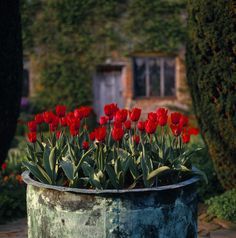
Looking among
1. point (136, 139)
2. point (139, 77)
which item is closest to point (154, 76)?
point (139, 77)

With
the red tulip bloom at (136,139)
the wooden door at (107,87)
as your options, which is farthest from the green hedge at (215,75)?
the wooden door at (107,87)

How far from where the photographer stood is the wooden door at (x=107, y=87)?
52.6 ft

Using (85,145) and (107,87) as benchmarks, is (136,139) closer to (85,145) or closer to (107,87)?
(85,145)

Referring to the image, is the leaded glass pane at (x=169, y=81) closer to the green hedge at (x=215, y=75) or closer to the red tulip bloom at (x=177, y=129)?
the green hedge at (x=215, y=75)

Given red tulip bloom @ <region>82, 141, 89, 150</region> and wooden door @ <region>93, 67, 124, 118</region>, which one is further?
wooden door @ <region>93, 67, 124, 118</region>

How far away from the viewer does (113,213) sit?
3330mm

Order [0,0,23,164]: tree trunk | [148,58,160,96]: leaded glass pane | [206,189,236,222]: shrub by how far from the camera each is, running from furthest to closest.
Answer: [148,58,160,96]: leaded glass pane, [0,0,23,164]: tree trunk, [206,189,236,222]: shrub

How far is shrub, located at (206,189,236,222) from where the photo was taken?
5711 millimetres

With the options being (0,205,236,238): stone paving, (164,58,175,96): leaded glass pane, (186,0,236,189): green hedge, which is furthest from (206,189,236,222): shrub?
(164,58,175,96): leaded glass pane

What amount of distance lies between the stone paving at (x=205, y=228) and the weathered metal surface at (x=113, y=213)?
1.86m

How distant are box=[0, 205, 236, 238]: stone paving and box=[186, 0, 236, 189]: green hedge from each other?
0.52m

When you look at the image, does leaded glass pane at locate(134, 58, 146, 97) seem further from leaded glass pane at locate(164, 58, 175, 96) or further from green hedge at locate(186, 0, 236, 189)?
green hedge at locate(186, 0, 236, 189)

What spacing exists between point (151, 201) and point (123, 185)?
0.25m

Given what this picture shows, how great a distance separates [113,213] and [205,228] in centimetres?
248
